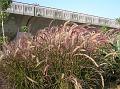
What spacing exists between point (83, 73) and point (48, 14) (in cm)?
1791

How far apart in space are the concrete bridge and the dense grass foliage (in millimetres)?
16371

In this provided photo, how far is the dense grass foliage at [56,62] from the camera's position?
530 cm

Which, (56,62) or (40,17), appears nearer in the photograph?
(56,62)

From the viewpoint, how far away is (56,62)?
17.5 feet

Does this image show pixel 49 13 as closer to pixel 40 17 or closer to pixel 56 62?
pixel 40 17

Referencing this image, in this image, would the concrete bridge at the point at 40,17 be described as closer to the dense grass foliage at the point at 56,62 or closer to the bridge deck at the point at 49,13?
the bridge deck at the point at 49,13

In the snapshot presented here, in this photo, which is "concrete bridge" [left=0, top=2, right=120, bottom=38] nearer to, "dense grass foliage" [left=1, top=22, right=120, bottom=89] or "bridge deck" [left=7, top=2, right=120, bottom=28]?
"bridge deck" [left=7, top=2, right=120, bottom=28]

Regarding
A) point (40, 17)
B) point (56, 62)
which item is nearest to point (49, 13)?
point (40, 17)

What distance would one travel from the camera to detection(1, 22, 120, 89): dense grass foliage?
530 centimetres

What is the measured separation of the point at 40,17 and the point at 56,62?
1832 cm

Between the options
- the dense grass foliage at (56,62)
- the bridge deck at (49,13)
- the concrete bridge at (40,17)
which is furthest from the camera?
the concrete bridge at (40,17)

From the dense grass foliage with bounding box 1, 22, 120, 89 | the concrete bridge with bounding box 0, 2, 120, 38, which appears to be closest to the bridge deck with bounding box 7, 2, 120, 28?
the concrete bridge with bounding box 0, 2, 120, 38

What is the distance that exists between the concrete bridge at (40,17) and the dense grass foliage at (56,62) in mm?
16371

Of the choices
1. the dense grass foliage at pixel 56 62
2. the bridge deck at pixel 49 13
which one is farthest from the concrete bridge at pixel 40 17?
the dense grass foliage at pixel 56 62
